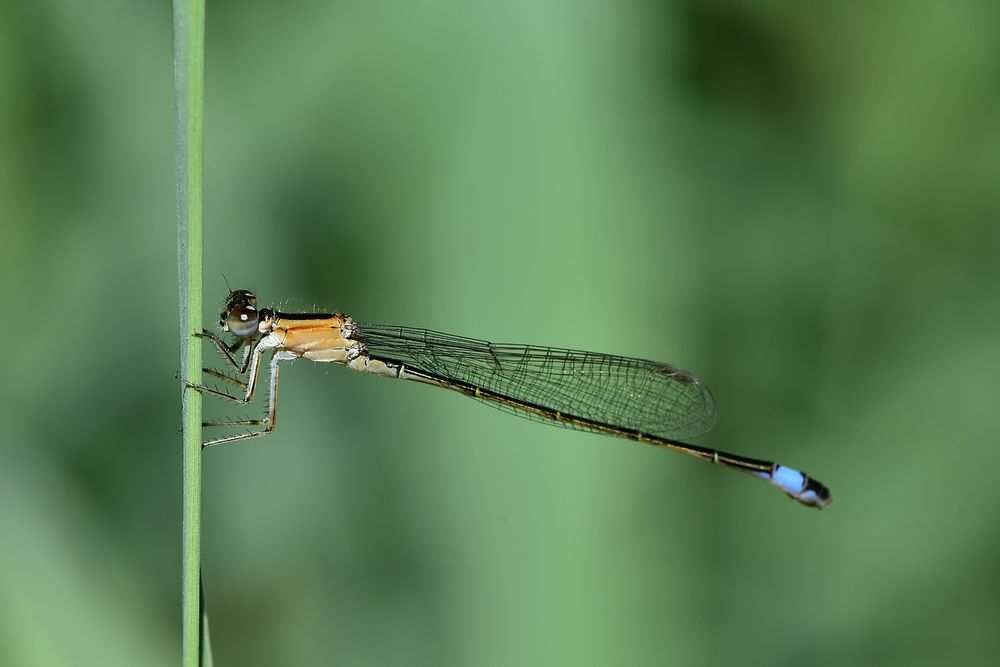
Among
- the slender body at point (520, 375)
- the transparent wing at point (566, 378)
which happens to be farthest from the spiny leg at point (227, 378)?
the transparent wing at point (566, 378)

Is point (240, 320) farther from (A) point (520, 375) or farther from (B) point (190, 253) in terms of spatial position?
(B) point (190, 253)

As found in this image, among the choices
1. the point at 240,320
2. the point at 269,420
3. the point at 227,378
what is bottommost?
the point at 269,420

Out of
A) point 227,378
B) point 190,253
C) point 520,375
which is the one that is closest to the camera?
point 190,253

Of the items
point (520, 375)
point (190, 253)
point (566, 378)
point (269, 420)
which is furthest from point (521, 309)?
point (190, 253)

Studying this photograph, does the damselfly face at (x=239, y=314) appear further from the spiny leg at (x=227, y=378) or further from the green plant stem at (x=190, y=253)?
the green plant stem at (x=190, y=253)

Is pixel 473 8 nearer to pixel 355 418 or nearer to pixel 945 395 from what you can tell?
pixel 355 418

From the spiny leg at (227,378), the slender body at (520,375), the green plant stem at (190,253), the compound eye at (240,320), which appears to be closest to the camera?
the green plant stem at (190,253)

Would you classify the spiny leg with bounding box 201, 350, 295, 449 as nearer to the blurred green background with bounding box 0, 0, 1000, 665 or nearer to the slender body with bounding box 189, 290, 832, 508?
the slender body with bounding box 189, 290, 832, 508
